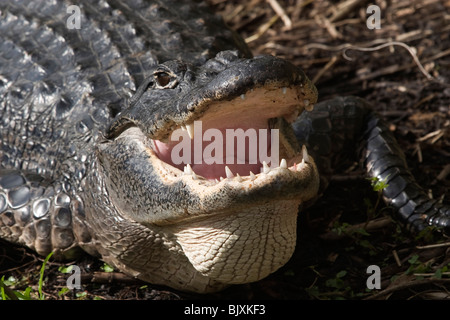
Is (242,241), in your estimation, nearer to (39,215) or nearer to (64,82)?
(39,215)

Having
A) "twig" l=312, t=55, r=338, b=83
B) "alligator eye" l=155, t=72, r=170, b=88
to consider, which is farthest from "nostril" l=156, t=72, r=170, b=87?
"twig" l=312, t=55, r=338, b=83

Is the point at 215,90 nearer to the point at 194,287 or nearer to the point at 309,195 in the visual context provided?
the point at 309,195

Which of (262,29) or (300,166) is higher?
(262,29)

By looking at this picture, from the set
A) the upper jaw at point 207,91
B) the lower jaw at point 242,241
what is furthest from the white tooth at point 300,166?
the upper jaw at point 207,91

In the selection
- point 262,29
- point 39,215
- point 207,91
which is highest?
point 262,29

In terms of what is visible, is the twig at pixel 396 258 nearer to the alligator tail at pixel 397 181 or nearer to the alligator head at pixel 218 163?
the alligator tail at pixel 397 181

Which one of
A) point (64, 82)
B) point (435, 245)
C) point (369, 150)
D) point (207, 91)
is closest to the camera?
point (207, 91)

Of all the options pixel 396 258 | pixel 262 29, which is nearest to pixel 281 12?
pixel 262 29
